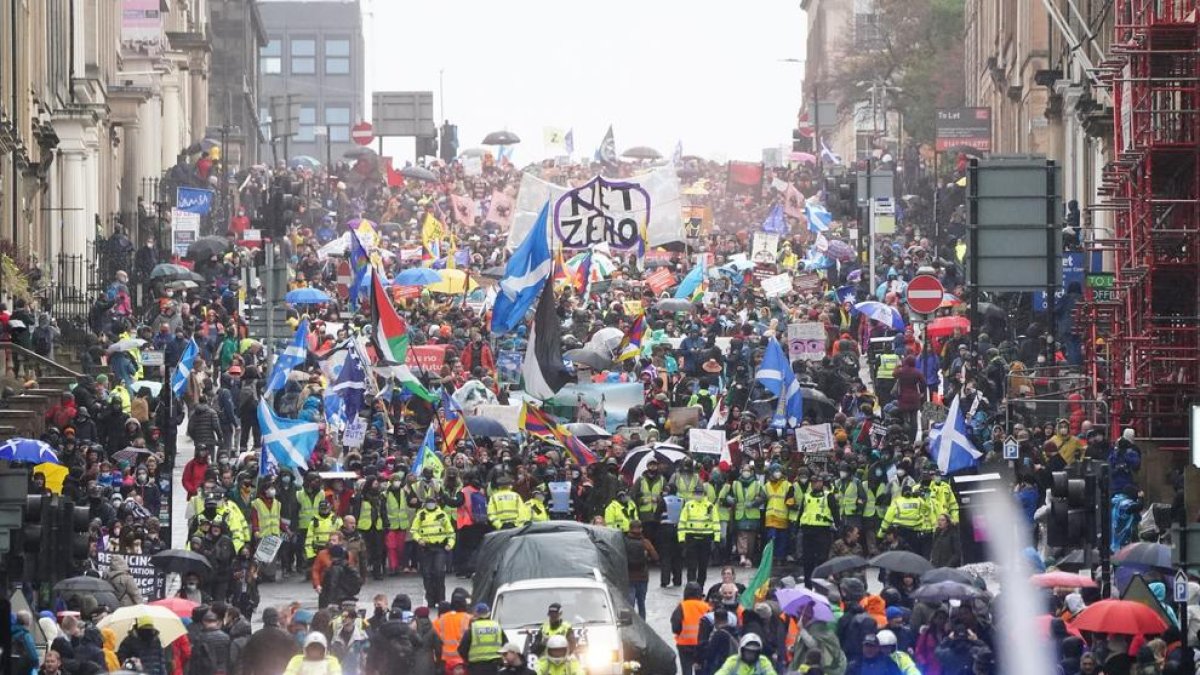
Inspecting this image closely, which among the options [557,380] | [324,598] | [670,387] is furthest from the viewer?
[670,387]

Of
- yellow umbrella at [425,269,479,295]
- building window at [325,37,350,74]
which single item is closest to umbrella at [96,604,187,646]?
yellow umbrella at [425,269,479,295]

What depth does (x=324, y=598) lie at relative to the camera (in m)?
31.4

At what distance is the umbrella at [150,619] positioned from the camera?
26.2m

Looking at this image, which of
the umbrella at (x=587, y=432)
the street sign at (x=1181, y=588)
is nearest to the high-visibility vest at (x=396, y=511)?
the umbrella at (x=587, y=432)

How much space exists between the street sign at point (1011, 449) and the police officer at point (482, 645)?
35.4 feet

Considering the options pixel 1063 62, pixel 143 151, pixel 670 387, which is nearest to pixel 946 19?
pixel 143 151

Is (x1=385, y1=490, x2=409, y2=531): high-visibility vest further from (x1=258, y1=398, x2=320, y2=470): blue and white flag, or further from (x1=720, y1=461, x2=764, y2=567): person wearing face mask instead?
(x1=720, y1=461, x2=764, y2=567): person wearing face mask

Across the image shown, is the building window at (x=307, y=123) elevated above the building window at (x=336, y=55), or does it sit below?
below

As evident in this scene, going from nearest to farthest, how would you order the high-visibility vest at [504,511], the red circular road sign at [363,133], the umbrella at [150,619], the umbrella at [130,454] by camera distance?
1. the umbrella at [150,619]
2. the high-visibility vest at [504,511]
3. the umbrella at [130,454]
4. the red circular road sign at [363,133]

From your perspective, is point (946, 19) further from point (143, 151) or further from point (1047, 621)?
point (1047, 621)

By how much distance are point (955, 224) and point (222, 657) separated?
40875mm

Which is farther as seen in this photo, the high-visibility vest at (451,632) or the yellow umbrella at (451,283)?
the yellow umbrella at (451,283)

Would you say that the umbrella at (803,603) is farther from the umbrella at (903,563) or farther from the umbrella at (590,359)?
the umbrella at (590,359)

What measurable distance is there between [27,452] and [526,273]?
35.3 feet
